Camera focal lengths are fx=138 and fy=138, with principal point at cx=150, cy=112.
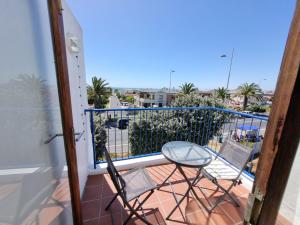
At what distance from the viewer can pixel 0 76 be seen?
0.62m

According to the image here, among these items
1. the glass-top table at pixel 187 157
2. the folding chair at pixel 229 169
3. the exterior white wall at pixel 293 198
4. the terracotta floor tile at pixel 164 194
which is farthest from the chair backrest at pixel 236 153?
the exterior white wall at pixel 293 198

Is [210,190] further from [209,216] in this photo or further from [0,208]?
[0,208]

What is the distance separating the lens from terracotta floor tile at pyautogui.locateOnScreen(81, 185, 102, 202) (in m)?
2.00

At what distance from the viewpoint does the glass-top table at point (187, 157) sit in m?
1.74

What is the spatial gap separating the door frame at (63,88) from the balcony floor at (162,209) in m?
0.52

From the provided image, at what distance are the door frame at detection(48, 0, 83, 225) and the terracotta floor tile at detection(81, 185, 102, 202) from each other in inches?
27.6

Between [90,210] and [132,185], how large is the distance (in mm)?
696

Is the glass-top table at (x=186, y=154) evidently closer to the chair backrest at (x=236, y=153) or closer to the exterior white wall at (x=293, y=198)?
the chair backrest at (x=236, y=153)

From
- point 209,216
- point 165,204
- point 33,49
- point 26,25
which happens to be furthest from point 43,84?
point 209,216

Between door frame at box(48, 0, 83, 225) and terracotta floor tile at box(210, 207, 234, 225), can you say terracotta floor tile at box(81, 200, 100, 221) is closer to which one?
door frame at box(48, 0, 83, 225)

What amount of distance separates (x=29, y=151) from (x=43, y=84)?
48cm

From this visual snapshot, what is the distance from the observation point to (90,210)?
181 centimetres

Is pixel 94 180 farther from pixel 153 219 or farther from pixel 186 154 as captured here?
pixel 186 154

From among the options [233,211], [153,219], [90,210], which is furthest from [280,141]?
[90,210]
